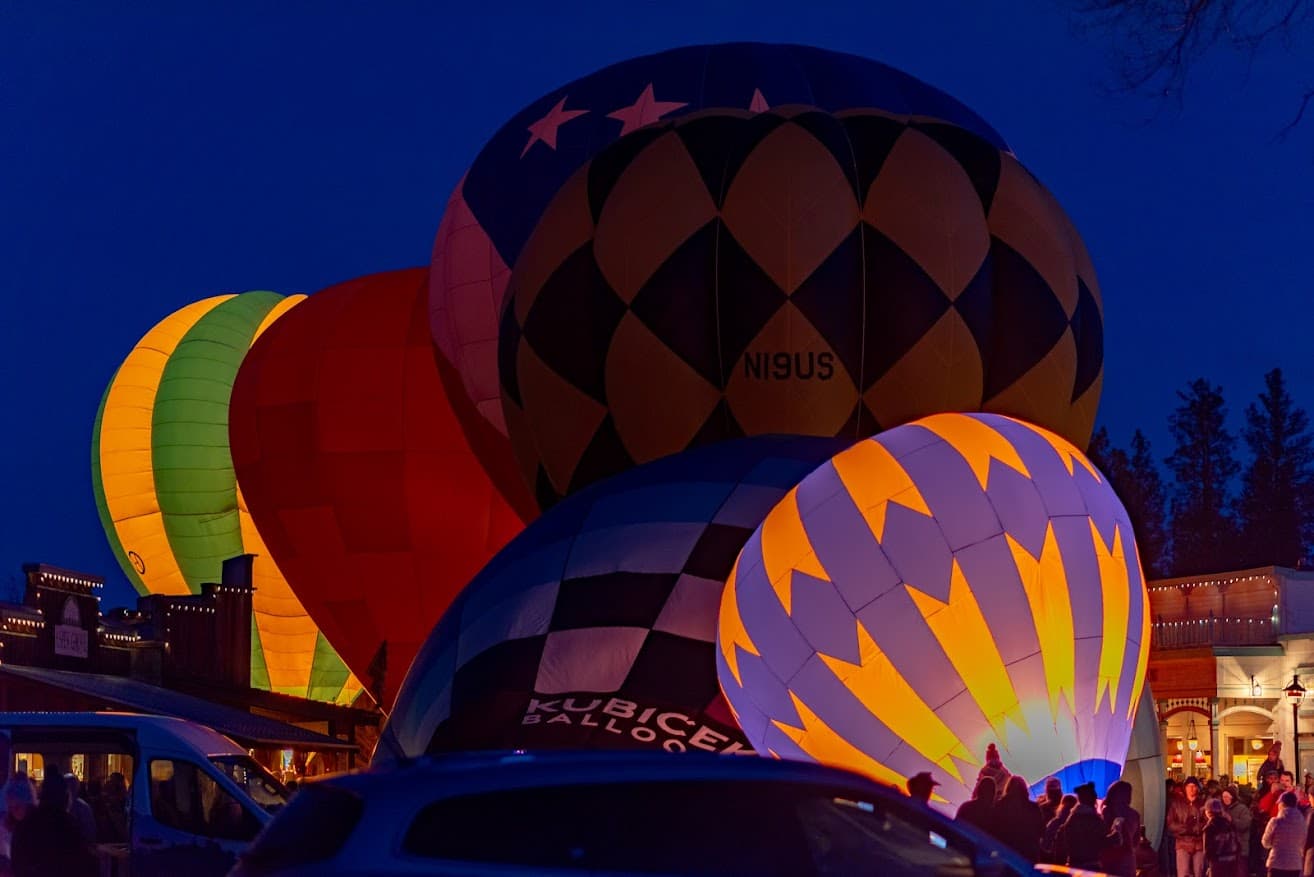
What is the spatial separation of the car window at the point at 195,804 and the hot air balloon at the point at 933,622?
9.50 feet

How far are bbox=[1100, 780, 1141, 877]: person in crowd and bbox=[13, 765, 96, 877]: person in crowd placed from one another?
4961mm

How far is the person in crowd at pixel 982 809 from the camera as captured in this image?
966 cm

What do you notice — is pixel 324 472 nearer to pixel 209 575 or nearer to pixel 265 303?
pixel 209 575

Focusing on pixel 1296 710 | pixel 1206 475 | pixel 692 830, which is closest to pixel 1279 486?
pixel 1206 475

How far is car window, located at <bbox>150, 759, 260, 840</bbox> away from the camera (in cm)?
1098

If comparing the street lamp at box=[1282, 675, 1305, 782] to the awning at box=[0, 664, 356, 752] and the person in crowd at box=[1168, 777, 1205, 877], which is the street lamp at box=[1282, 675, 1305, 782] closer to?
the person in crowd at box=[1168, 777, 1205, 877]

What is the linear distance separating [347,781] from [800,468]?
23.2 ft

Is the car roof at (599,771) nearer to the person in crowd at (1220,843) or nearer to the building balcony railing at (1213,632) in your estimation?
the person in crowd at (1220,843)

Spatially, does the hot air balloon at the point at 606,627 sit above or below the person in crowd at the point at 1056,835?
above

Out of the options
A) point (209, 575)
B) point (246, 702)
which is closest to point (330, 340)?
point (246, 702)

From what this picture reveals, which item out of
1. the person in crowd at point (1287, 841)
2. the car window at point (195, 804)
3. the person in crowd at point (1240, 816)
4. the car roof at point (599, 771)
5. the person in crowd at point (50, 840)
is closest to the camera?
the car roof at point (599, 771)

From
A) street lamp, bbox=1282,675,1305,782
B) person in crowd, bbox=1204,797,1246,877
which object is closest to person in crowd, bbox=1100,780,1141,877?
person in crowd, bbox=1204,797,1246,877

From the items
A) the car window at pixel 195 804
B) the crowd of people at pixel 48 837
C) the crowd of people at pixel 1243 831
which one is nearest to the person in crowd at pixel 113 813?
the car window at pixel 195 804

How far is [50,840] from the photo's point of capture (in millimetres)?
8609
